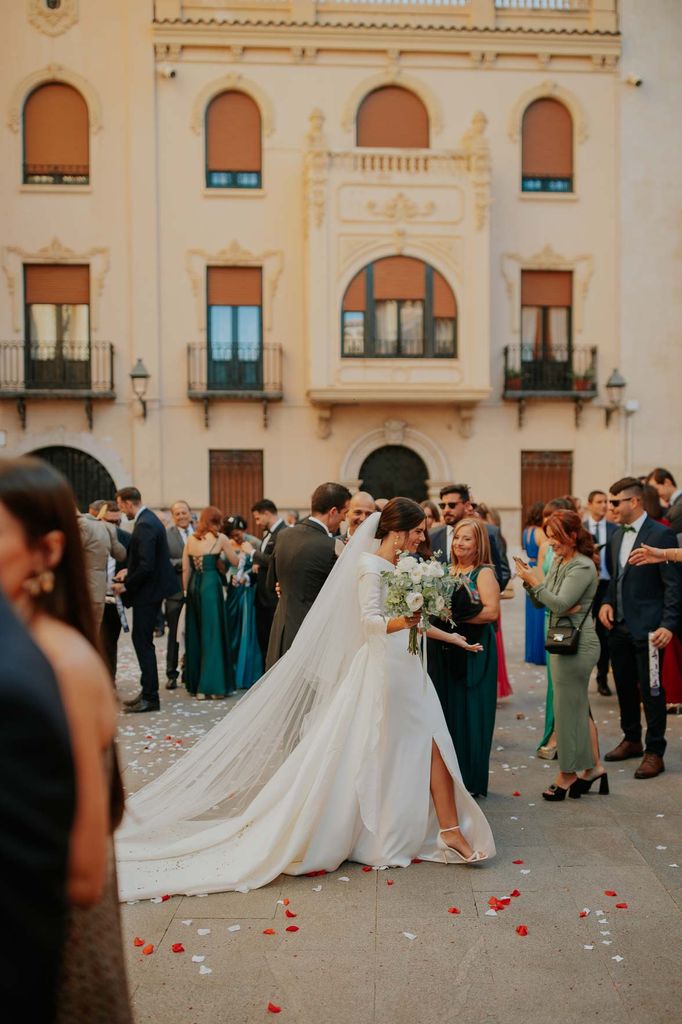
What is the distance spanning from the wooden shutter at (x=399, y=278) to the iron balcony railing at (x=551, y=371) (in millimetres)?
2540

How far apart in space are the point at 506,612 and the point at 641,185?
11.3 meters

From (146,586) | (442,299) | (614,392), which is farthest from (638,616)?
(614,392)

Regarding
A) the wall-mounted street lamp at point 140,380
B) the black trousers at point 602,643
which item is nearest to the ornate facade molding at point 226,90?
the wall-mounted street lamp at point 140,380

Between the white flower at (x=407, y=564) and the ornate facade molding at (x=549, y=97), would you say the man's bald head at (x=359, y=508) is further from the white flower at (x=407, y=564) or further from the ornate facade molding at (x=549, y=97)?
the ornate facade molding at (x=549, y=97)

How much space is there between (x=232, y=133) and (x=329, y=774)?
19.7m

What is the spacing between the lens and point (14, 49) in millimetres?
21672

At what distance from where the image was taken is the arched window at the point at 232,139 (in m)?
Answer: 22.1

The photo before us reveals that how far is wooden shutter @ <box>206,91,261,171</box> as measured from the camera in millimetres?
22078

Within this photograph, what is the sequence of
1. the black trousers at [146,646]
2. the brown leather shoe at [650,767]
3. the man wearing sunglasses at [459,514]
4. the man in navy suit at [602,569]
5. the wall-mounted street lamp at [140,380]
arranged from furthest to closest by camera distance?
the wall-mounted street lamp at [140,380] < the black trousers at [146,646] < the man in navy suit at [602,569] < the man wearing sunglasses at [459,514] < the brown leather shoe at [650,767]

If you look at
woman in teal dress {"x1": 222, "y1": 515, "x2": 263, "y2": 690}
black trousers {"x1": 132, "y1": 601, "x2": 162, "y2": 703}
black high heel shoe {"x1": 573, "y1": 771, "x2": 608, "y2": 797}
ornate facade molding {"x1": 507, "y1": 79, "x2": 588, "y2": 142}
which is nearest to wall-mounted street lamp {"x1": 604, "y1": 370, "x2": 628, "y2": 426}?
ornate facade molding {"x1": 507, "y1": 79, "x2": 588, "y2": 142}

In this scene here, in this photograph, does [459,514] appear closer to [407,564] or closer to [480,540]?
[480,540]

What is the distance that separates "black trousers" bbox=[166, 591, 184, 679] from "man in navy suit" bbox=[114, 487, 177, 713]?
3.15ft

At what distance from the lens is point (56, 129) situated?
2188cm

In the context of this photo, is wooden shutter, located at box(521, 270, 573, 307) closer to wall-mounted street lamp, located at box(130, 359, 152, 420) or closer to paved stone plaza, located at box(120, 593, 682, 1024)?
wall-mounted street lamp, located at box(130, 359, 152, 420)
